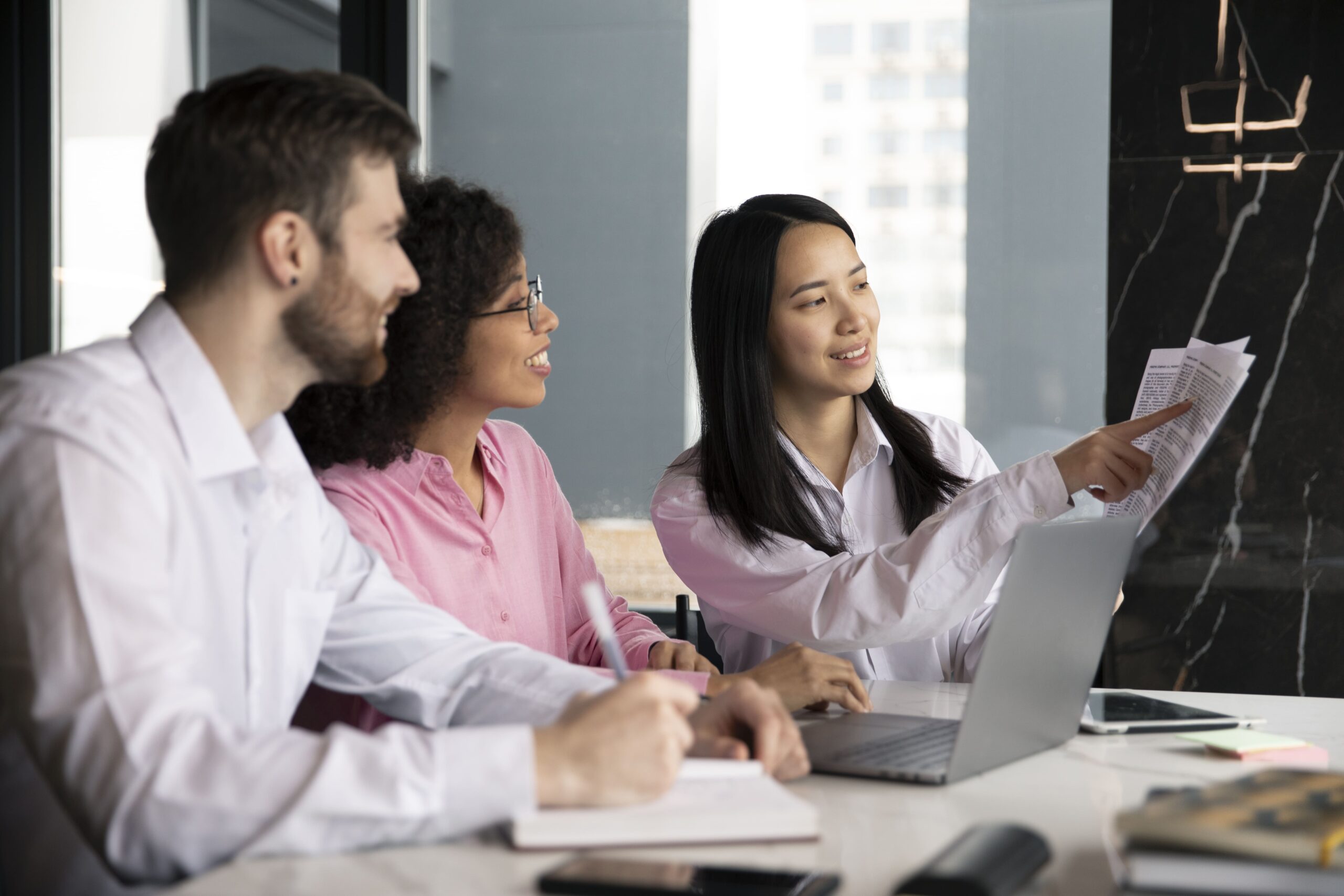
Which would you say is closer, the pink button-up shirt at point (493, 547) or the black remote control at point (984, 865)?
the black remote control at point (984, 865)

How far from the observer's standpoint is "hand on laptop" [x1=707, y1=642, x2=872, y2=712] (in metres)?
1.54

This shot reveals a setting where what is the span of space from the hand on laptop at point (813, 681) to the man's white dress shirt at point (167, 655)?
341 mm

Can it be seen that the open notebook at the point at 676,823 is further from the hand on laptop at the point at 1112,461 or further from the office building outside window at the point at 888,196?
the office building outside window at the point at 888,196

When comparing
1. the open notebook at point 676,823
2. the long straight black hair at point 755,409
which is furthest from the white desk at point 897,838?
the long straight black hair at point 755,409

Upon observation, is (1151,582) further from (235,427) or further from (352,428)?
(235,427)

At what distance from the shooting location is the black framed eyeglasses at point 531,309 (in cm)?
197

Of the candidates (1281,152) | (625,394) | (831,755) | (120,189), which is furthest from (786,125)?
(831,755)

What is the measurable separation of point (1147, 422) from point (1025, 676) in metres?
0.59

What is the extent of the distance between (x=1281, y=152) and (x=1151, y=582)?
1.04m

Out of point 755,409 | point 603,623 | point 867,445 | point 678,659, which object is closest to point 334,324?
point 603,623

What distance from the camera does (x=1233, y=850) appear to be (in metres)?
0.79

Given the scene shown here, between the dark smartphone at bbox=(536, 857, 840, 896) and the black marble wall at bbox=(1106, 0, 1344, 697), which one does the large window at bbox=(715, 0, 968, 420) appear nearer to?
the black marble wall at bbox=(1106, 0, 1344, 697)

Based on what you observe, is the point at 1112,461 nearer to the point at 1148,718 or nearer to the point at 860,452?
the point at 1148,718

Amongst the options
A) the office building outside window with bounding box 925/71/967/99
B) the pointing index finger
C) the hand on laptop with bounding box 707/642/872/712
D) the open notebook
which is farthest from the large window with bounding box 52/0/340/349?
the open notebook
